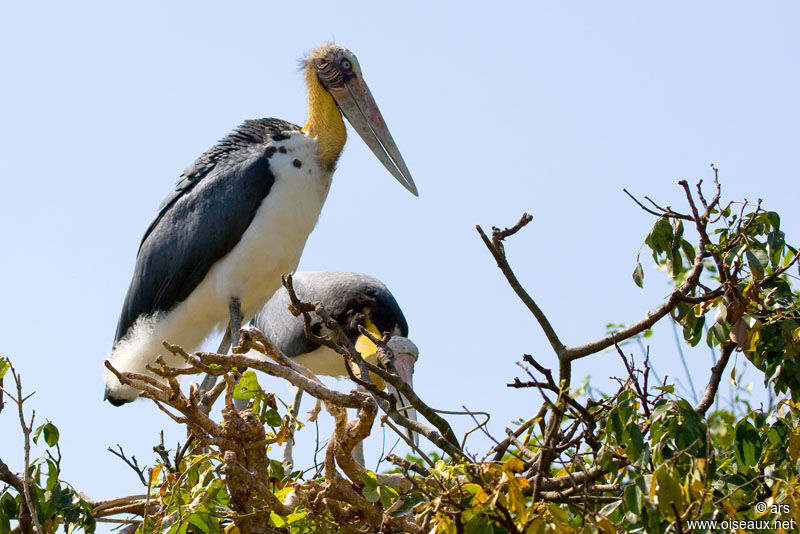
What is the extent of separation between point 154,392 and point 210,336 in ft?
9.93

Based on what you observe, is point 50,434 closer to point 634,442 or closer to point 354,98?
point 634,442

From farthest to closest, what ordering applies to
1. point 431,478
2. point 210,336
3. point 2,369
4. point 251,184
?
point 210,336 → point 251,184 → point 2,369 → point 431,478

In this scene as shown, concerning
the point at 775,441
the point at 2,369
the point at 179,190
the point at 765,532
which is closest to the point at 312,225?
the point at 179,190

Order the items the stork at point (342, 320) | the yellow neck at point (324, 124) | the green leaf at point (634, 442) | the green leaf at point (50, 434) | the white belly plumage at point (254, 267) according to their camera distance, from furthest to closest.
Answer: the stork at point (342, 320), the yellow neck at point (324, 124), the white belly plumage at point (254, 267), the green leaf at point (50, 434), the green leaf at point (634, 442)

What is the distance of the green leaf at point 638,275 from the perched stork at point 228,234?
2611 mm

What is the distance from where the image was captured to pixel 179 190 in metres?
6.10

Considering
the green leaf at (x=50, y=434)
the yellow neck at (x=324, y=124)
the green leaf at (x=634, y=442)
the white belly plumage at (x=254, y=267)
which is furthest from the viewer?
the yellow neck at (x=324, y=124)

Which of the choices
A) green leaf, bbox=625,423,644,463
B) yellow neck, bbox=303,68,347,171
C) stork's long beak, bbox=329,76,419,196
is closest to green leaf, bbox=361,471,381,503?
green leaf, bbox=625,423,644,463

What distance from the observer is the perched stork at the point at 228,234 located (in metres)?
5.77

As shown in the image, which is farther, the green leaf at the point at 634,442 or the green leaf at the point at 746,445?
the green leaf at the point at 746,445

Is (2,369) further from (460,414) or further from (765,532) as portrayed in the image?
(765,532)

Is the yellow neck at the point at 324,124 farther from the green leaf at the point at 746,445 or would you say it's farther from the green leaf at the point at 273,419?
the green leaf at the point at 746,445

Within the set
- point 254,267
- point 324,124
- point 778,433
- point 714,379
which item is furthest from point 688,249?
point 324,124

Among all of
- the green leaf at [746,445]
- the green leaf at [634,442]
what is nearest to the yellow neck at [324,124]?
the green leaf at [746,445]
